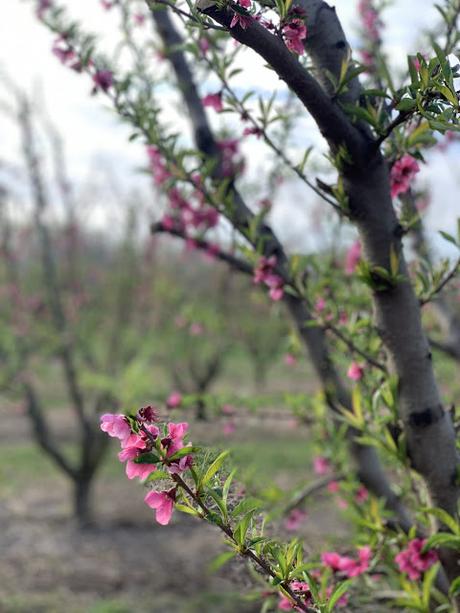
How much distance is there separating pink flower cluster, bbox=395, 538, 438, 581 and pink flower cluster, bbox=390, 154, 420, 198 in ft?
2.86

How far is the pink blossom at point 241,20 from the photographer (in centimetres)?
91

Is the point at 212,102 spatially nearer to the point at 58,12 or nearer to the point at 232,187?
the point at 232,187

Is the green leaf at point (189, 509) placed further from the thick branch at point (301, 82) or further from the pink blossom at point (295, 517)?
the pink blossom at point (295, 517)

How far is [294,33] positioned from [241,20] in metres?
0.20

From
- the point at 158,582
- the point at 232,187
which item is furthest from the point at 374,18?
the point at 158,582

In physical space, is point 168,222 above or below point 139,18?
below

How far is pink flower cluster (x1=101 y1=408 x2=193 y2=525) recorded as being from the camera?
0.87 metres

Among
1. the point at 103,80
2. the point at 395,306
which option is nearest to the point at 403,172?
the point at 395,306

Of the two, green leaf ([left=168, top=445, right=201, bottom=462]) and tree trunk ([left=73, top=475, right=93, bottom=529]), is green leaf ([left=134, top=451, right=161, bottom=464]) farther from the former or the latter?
tree trunk ([left=73, top=475, right=93, bottom=529])

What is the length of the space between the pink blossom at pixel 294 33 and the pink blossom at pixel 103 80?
115 cm

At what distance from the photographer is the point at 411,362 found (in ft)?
4.28

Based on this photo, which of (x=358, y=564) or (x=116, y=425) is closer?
(x=116, y=425)

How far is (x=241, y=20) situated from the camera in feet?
3.02

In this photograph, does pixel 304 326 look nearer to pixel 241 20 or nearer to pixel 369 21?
pixel 241 20
